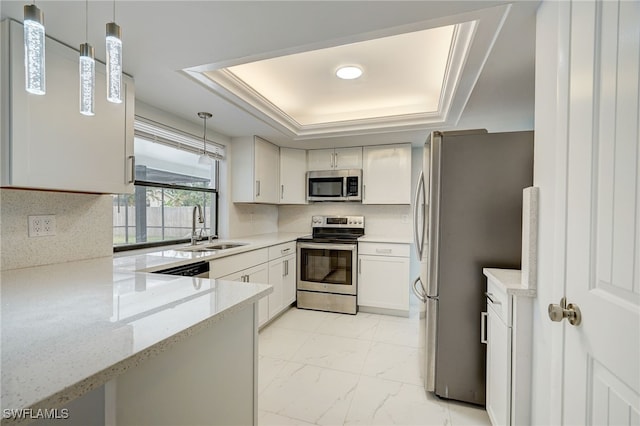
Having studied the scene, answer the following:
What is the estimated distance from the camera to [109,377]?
607mm

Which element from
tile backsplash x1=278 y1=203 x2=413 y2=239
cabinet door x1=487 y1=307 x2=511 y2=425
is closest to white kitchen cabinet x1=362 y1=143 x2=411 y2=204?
tile backsplash x1=278 y1=203 x2=413 y2=239

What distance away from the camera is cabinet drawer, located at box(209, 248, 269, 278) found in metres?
2.25

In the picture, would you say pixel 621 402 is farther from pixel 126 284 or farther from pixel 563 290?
pixel 126 284

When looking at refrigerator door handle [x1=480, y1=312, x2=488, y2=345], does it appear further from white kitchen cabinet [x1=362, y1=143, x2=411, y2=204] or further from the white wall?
white kitchen cabinet [x1=362, y1=143, x2=411, y2=204]

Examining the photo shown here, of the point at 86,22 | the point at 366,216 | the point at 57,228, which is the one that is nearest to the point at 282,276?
the point at 366,216

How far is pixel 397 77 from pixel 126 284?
2.40m

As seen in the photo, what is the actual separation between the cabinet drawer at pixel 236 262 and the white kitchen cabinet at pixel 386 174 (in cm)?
158

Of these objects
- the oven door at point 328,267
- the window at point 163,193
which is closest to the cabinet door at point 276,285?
the oven door at point 328,267

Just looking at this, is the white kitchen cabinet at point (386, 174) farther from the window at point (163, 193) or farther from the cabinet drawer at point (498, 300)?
the cabinet drawer at point (498, 300)

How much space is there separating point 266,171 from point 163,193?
4.19 ft

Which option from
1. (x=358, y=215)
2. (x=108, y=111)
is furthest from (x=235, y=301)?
(x=358, y=215)

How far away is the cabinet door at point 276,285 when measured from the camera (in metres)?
3.01

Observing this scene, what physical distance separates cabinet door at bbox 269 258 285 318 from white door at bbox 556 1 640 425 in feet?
8.12

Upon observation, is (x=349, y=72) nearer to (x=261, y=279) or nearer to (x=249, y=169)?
(x=249, y=169)
